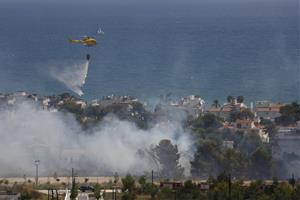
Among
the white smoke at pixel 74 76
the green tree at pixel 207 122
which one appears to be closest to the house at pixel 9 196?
the green tree at pixel 207 122

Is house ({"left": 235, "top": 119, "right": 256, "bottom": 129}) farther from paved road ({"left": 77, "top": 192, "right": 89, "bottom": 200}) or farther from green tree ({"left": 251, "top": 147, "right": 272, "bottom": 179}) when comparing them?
paved road ({"left": 77, "top": 192, "right": 89, "bottom": 200})

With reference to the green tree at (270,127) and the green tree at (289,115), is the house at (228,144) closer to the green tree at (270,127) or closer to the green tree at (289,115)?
the green tree at (270,127)

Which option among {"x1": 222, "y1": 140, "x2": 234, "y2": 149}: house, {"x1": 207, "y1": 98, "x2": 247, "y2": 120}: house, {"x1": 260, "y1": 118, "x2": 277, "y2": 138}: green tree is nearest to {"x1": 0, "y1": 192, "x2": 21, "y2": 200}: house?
{"x1": 222, "y1": 140, "x2": 234, "y2": 149}: house

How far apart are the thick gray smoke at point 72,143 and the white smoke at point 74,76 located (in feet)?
15.8

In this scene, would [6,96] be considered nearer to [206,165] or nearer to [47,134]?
[47,134]

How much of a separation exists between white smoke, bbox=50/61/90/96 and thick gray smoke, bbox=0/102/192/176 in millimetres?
4808

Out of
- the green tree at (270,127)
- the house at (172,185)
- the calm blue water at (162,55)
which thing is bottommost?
the house at (172,185)

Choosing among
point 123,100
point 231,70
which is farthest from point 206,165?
point 231,70

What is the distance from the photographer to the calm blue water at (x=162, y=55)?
43750mm

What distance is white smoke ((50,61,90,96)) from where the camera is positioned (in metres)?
36.6

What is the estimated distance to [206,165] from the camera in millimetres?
26172

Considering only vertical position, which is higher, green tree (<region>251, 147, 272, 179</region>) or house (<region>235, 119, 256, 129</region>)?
Answer: house (<region>235, 119, 256, 129</region>)

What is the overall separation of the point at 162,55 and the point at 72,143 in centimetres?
2447

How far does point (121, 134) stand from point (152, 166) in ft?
9.22
